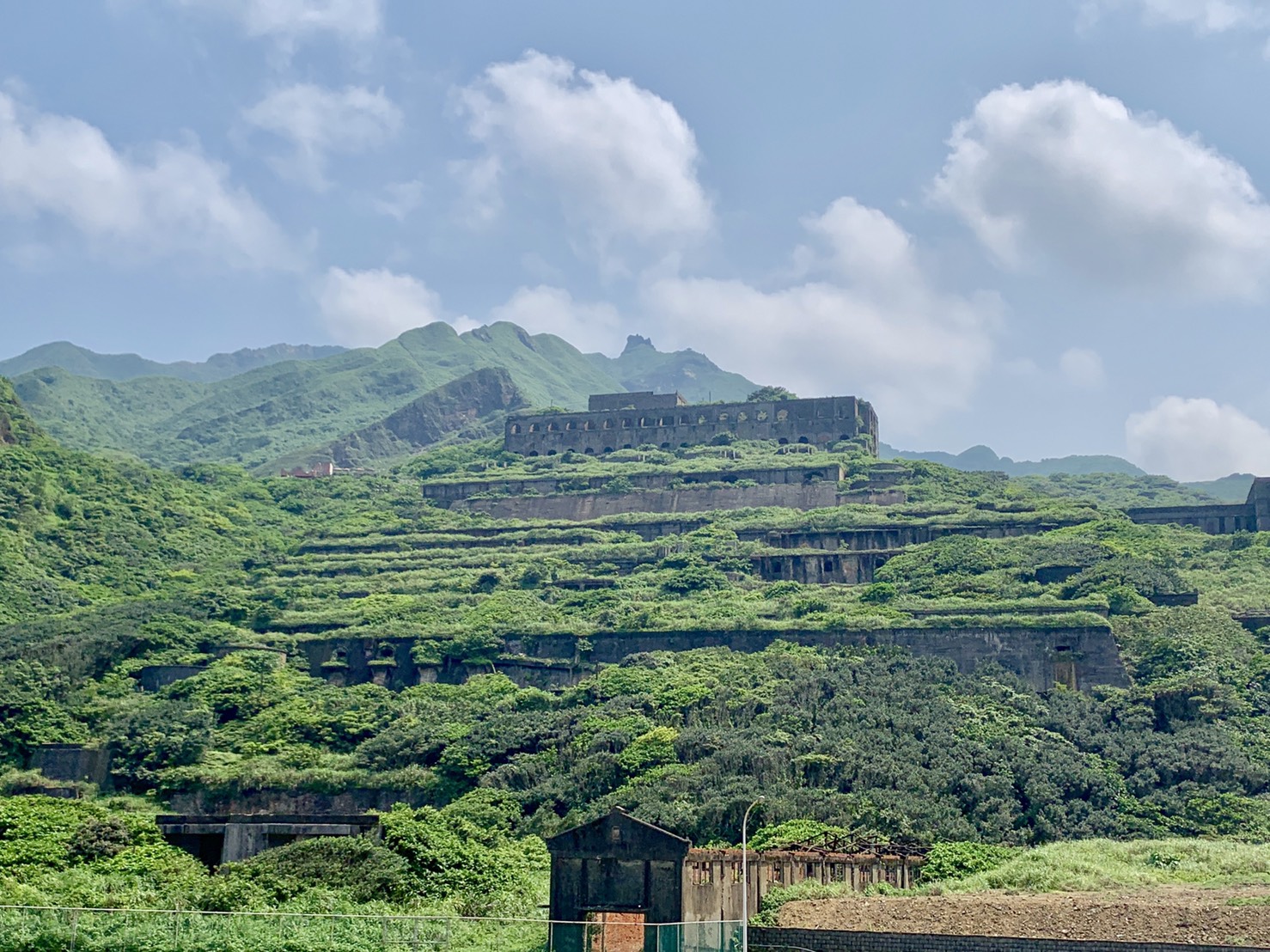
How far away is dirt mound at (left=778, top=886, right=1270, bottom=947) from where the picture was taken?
28.8 m

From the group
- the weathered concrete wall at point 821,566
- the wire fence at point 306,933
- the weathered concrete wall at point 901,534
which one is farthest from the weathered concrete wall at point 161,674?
the wire fence at point 306,933

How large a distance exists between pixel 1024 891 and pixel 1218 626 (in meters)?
24.4

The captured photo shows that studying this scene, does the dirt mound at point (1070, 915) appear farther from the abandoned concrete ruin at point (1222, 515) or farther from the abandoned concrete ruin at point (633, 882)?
the abandoned concrete ruin at point (1222, 515)

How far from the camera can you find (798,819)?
41312 mm

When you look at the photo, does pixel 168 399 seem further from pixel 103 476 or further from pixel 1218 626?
pixel 1218 626

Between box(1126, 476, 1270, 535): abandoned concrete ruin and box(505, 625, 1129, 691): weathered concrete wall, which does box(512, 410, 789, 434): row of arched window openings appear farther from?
box(505, 625, 1129, 691): weathered concrete wall

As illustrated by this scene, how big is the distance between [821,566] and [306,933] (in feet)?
139

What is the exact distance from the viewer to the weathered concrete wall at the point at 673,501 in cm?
7906

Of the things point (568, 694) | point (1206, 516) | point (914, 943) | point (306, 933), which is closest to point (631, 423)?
point (1206, 516)

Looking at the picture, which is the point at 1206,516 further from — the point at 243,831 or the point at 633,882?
the point at 633,882

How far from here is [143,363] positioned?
19050 cm

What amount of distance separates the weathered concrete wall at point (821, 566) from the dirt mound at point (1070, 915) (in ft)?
116

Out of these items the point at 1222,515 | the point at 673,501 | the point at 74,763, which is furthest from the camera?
the point at 673,501

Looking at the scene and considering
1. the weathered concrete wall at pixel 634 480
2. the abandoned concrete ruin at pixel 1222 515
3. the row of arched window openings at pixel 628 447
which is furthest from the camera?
the row of arched window openings at pixel 628 447
